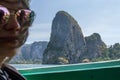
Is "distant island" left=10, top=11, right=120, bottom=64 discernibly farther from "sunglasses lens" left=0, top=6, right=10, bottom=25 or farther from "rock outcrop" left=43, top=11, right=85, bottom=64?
"sunglasses lens" left=0, top=6, right=10, bottom=25

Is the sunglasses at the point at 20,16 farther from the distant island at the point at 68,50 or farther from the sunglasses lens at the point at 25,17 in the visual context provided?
the distant island at the point at 68,50

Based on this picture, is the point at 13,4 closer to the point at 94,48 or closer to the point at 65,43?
the point at 65,43

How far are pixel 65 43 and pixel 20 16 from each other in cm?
242

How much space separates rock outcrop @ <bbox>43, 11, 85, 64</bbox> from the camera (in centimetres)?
388

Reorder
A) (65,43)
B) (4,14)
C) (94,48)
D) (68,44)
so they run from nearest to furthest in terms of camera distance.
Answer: (4,14) → (65,43) → (68,44) → (94,48)

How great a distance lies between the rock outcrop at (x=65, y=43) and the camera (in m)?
3.88

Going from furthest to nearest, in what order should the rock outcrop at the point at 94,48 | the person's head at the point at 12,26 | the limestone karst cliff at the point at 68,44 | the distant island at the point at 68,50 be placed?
1. the rock outcrop at the point at 94,48
2. the limestone karst cliff at the point at 68,44
3. the distant island at the point at 68,50
4. the person's head at the point at 12,26

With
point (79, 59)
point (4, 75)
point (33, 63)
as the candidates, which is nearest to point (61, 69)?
point (33, 63)

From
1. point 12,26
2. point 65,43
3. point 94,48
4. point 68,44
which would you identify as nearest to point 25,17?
point 12,26

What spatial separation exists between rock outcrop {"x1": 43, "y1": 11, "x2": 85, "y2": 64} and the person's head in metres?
1.84

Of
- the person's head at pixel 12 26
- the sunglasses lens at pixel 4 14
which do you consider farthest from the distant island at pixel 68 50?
the sunglasses lens at pixel 4 14

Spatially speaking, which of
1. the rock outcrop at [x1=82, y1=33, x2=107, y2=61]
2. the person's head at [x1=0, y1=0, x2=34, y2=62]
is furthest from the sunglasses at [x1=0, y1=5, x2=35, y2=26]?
the rock outcrop at [x1=82, y1=33, x2=107, y2=61]

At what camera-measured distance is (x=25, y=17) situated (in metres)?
1.83

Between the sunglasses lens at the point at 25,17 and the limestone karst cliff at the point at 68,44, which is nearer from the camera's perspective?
the sunglasses lens at the point at 25,17
